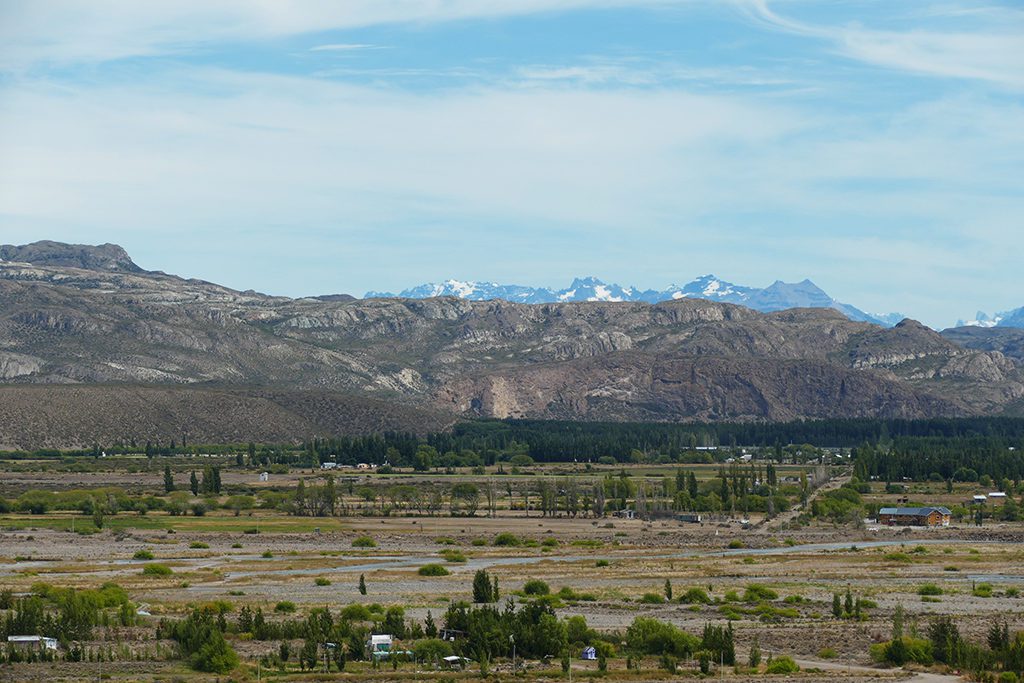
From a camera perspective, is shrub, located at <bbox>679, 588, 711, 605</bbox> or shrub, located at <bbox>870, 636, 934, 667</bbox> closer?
shrub, located at <bbox>870, 636, 934, 667</bbox>

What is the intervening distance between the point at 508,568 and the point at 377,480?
296 ft

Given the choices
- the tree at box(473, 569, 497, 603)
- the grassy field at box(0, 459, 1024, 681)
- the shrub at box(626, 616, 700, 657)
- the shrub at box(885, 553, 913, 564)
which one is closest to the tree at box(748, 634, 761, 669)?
the grassy field at box(0, 459, 1024, 681)

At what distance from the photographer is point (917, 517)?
132000 millimetres

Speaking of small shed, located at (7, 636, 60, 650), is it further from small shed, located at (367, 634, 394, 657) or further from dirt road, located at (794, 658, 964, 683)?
dirt road, located at (794, 658, 964, 683)

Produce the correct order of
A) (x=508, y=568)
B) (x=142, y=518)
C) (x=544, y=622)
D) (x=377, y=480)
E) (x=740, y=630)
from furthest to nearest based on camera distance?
1. (x=377, y=480)
2. (x=142, y=518)
3. (x=508, y=568)
4. (x=740, y=630)
5. (x=544, y=622)

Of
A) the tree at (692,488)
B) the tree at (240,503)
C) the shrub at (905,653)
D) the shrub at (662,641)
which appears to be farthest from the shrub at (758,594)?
the tree at (240,503)

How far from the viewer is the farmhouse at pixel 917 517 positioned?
131 metres

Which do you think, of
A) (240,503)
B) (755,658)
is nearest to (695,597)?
(755,658)

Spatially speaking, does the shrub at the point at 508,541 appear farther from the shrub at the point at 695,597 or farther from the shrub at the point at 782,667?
the shrub at the point at 782,667

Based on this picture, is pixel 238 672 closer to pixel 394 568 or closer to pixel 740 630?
pixel 740 630

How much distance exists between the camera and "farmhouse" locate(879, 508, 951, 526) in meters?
131

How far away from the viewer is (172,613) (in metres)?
68.3

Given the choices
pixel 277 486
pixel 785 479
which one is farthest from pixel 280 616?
pixel 785 479


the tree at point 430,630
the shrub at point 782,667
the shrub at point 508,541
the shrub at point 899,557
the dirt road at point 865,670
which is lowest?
the dirt road at point 865,670
